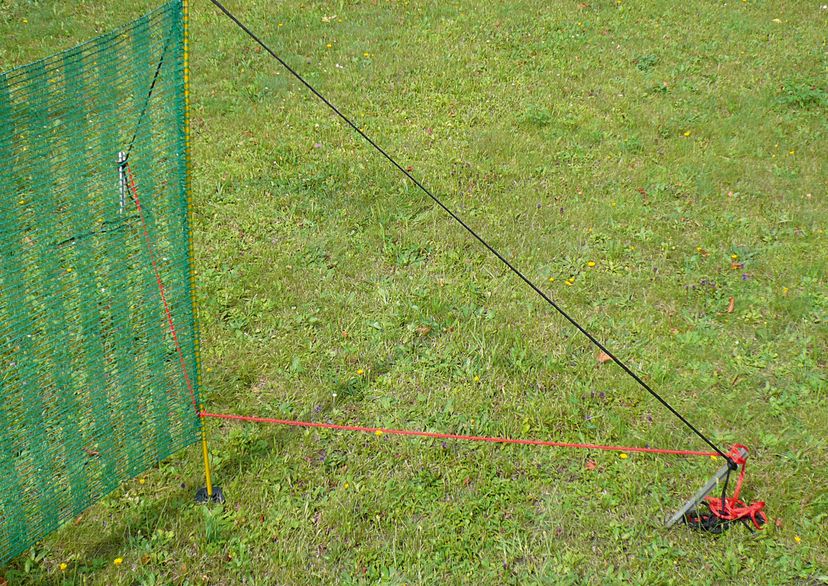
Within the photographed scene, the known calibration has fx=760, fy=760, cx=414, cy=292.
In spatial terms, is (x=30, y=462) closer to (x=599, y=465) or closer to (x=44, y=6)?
(x=599, y=465)

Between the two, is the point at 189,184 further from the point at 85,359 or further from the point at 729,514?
the point at 729,514

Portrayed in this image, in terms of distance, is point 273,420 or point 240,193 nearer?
point 273,420

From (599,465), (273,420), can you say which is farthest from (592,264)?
(273,420)

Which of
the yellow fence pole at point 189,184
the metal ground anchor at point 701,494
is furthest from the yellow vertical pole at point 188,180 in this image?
the metal ground anchor at point 701,494

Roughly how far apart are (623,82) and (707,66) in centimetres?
98

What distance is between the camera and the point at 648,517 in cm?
318

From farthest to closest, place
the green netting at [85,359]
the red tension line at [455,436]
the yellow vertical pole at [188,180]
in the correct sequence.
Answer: the red tension line at [455,436]
the green netting at [85,359]
the yellow vertical pole at [188,180]

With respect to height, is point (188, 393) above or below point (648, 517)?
above

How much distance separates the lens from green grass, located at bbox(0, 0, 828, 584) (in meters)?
3.07

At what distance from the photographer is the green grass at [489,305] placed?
3.07 metres

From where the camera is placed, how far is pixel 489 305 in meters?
4.30

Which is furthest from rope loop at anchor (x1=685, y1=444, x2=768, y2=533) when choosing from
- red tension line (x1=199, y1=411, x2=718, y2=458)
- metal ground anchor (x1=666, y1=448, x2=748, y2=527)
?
red tension line (x1=199, y1=411, x2=718, y2=458)

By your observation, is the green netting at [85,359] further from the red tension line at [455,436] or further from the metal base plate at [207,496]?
the red tension line at [455,436]

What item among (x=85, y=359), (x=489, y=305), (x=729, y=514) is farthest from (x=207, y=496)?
(x=729, y=514)
